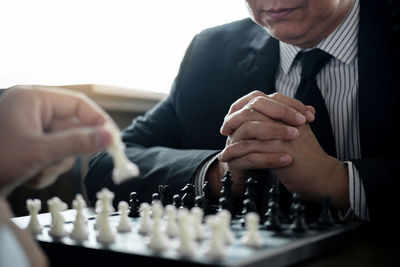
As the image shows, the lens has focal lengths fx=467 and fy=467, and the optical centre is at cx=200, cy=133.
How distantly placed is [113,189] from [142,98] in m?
1.47

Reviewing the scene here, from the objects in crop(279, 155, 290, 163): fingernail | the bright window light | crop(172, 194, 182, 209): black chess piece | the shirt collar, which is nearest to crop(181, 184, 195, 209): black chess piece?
crop(172, 194, 182, 209): black chess piece

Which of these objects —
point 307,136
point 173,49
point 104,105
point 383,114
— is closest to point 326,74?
point 383,114

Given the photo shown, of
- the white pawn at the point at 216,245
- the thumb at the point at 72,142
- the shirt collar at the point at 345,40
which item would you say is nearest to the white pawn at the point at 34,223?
the thumb at the point at 72,142

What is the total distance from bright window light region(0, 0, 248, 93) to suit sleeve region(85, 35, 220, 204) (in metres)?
0.95

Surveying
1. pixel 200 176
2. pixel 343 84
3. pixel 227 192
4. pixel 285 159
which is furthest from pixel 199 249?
pixel 343 84

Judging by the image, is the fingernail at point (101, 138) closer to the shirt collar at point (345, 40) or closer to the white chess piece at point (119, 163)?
the white chess piece at point (119, 163)

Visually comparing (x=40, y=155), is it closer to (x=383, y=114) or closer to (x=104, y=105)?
(x=383, y=114)

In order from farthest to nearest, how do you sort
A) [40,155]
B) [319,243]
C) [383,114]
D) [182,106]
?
[182,106], [383,114], [319,243], [40,155]

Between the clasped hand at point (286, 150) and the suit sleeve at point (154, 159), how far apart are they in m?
0.23

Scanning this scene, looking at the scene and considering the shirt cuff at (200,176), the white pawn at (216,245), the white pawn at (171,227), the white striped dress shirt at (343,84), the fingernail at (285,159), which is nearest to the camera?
the white pawn at (216,245)

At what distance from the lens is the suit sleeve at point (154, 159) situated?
1.45 meters

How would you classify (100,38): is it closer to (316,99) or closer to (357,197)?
(316,99)

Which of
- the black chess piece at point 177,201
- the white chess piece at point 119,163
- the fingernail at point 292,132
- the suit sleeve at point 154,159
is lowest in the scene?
the suit sleeve at point 154,159

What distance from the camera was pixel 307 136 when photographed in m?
1.28
